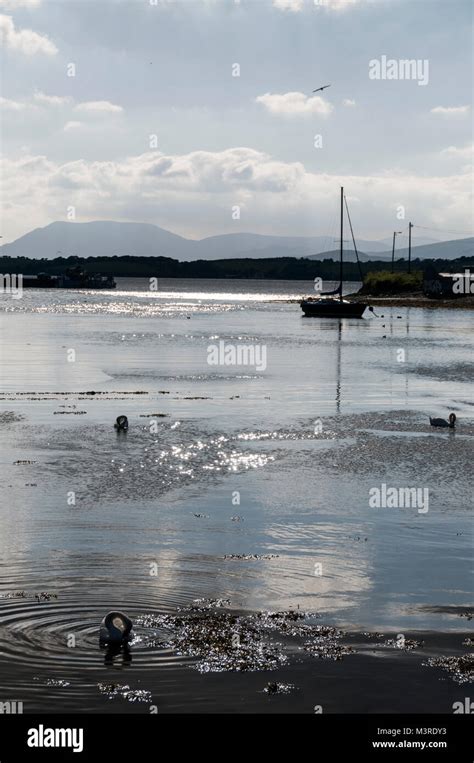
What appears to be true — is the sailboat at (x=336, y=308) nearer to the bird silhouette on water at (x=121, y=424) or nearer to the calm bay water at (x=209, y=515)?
the calm bay water at (x=209, y=515)

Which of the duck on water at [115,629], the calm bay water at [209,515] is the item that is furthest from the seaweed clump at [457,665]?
A: the duck on water at [115,629]

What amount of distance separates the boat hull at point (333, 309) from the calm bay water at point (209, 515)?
71.0 metres

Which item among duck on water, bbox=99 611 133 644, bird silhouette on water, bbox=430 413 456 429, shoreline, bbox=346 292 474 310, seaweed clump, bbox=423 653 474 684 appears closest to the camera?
seaweed clump, bbox=423 653 474 684

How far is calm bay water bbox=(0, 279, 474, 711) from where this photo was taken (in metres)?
13.3

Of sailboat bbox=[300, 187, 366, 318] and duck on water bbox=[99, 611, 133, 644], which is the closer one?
duck on water bbox=[99, 611, 133, 644]

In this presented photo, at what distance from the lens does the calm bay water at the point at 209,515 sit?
1334 cm

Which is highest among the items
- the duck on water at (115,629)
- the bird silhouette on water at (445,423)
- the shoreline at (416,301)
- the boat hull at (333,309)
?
the shoreline at (416,301)

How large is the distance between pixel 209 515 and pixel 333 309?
343 feet

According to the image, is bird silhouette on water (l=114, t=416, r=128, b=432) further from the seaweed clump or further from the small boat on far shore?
the small boat on far shore

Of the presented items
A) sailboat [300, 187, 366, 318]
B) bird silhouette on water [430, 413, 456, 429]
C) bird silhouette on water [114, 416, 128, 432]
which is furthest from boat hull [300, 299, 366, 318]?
bird silhouette on water [114, 416, 128, 432]

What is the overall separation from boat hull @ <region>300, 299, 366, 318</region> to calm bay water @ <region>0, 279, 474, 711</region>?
71.0m

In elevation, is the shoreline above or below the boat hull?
above

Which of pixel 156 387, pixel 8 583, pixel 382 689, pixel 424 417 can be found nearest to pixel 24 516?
Result: pixel 8 583
